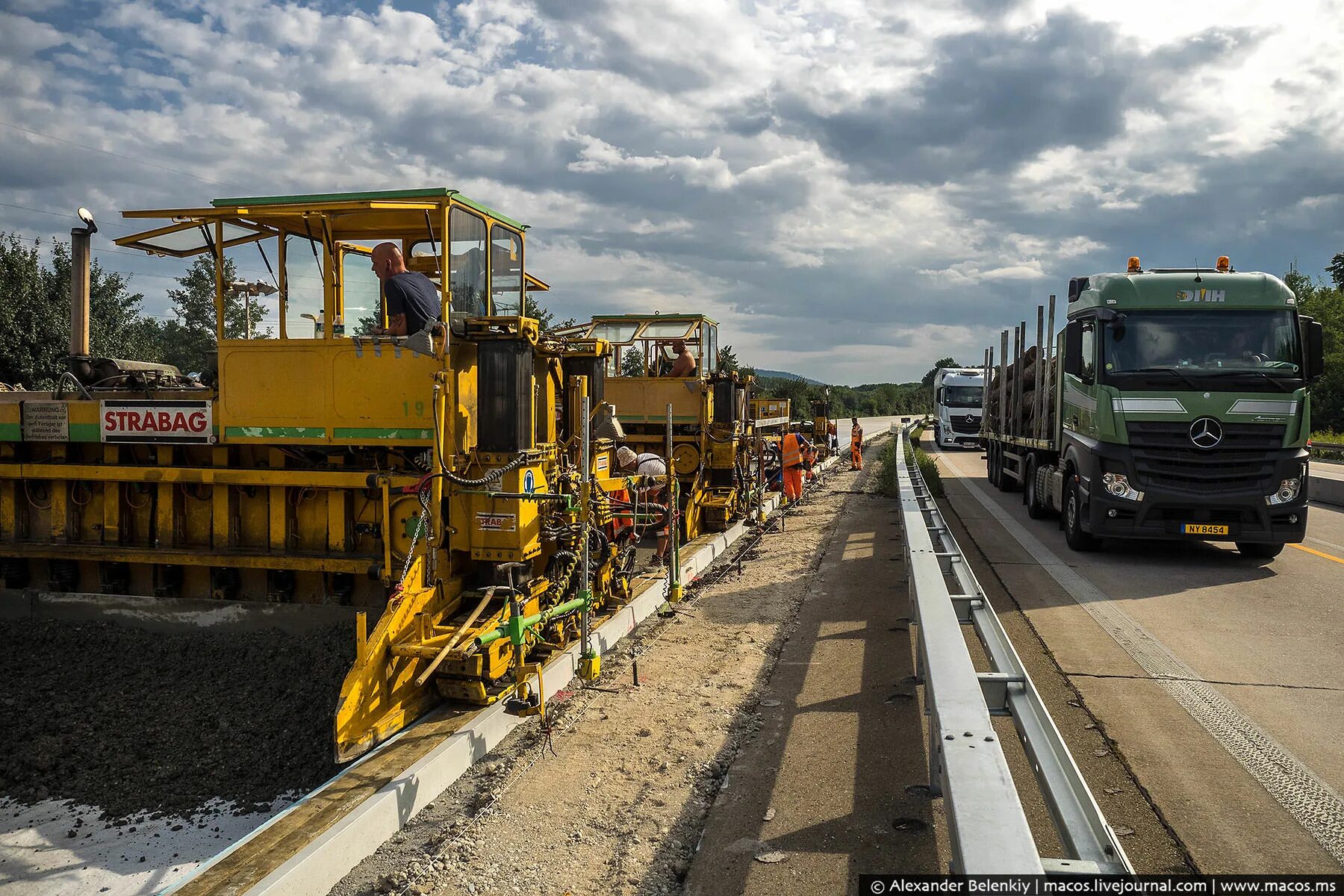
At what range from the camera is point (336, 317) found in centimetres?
604

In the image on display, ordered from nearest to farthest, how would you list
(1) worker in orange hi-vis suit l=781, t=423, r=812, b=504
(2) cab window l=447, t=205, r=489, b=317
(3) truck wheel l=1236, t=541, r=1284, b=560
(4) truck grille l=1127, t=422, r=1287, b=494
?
(2) cab window l=447, t=205, r=489, b=317, (4) truck grille l=1127, t=422, r=1287, b=494, (3) truck wheel l=1236, t=541, r=1284, b=560, (1) worker in orange hi-vis suit l=781, t=423, r=812, b=504

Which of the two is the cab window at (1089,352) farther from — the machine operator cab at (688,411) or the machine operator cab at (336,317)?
the machine operator cab at (336,317)

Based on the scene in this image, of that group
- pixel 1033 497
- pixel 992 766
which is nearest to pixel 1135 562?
pixel 1033 497

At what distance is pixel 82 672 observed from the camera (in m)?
5.93

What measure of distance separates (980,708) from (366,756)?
10.2ft

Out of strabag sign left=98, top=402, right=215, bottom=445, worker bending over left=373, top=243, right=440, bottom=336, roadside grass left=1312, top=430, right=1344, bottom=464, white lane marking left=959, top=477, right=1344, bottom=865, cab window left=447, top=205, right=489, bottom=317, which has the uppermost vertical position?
cab window left=447, top=205, right=489, bottom=317

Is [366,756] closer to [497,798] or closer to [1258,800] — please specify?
[497,798]

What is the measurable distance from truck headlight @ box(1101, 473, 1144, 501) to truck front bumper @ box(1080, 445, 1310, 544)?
0.03 m

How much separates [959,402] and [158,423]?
31.3 metres

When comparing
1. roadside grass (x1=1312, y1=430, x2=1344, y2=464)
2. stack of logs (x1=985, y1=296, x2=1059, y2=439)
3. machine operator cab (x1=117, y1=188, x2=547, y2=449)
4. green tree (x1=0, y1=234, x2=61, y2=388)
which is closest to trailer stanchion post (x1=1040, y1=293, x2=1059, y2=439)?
stack of logs (x1=985, y1=296, x2=1059, y2=439)

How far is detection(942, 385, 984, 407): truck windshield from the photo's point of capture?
33.2 metres

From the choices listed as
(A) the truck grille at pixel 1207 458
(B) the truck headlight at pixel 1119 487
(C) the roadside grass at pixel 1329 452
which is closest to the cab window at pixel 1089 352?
(A) the truck grille at pixel 1207 458

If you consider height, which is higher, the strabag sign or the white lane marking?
the strabag sign

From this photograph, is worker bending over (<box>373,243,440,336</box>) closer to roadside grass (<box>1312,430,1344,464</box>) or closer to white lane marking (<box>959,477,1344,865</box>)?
white lane marking (<box>959,477,1344,865</box>)
